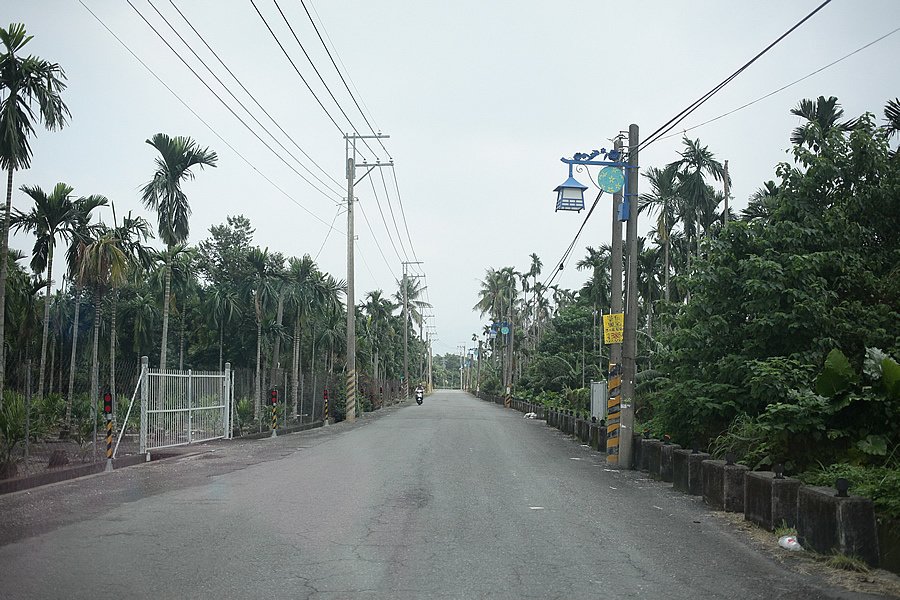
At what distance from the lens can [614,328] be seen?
18.9 meters

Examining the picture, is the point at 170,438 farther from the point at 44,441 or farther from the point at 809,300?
the point at 809,300

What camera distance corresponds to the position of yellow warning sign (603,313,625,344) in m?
18.8

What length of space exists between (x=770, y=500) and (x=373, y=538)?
4.67 meters

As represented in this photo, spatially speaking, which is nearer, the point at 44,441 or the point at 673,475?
the point at 673,475

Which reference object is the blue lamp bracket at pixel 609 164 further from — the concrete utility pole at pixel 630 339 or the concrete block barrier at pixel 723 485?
the concrete block barrier at pixel 723 485

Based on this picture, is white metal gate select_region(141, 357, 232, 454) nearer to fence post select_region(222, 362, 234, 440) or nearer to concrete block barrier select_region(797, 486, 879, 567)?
fence post select_region(222, 362, 234, 440)

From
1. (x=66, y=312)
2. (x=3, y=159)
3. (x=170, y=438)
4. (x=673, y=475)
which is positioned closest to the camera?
(x=673, y=475)

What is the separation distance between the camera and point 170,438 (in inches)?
768

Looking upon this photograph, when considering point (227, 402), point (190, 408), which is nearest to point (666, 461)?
point (190, 408)

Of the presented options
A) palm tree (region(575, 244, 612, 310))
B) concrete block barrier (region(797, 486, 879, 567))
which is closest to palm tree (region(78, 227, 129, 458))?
concrete block barrier (region(797, 486, 879, 567))

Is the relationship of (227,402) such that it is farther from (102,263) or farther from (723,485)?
(723,485)

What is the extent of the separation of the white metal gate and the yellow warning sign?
10.5 metres

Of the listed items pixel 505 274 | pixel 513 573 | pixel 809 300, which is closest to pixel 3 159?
pixel 513 573

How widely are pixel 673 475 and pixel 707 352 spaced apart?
260 cm
